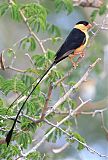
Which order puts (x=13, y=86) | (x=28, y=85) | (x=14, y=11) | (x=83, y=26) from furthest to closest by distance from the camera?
(x=83, y=26)
(x=14, y=11)
(x=28, y=85)
(x=13, y=86)

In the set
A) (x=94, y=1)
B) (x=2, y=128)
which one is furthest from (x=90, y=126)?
(x=2, y=128)

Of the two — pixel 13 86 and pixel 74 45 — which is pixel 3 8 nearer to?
pixel 74 45

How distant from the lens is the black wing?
2492mm

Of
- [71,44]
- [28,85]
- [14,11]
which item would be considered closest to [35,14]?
[14,11]

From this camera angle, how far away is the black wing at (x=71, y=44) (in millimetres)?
2492

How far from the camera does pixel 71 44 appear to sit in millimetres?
2654

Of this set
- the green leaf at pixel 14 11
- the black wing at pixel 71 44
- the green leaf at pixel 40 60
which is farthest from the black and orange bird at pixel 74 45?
the green leaf at pixel 14 11

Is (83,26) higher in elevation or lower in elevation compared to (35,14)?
lower

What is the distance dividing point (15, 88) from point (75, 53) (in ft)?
1.36

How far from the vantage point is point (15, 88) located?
2.38 meters

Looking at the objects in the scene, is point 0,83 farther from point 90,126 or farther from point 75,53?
point 90,126

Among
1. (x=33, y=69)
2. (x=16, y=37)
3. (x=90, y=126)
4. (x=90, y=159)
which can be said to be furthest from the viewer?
(x=16, y=37)

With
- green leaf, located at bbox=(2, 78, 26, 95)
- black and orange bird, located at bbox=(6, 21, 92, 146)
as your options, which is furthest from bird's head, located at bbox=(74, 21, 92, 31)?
green leaf, located at bbox=(2, 78, 26, 95)

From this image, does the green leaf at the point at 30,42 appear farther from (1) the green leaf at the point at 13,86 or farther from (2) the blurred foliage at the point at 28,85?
(1) the green leaf at the point at 13,86
